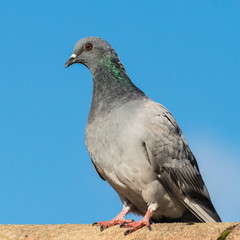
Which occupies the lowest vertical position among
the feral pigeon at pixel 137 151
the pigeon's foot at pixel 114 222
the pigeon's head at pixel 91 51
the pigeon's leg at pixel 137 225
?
the pigeon's leg at pixel 137 225

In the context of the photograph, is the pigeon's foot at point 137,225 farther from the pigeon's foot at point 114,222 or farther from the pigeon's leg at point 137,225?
the pigeon's foot at point 114,222

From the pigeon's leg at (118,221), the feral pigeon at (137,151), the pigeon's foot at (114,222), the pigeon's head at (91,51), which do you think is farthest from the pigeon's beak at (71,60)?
the pigeon's foot at (114,222)

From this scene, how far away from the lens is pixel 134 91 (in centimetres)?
1043

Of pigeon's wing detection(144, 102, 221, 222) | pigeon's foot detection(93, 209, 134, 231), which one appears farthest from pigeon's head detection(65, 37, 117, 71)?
pigeon's foot detection(93, 209, 134, 231)

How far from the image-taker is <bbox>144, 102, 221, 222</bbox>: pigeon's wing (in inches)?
383

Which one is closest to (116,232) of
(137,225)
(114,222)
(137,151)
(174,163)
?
(137,225)

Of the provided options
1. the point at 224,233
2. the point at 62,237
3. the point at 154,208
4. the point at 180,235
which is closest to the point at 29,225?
the point at 62,237

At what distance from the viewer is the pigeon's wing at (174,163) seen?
973 centimetres

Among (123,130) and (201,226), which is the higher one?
(123,130)

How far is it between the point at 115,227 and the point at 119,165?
1.15 m

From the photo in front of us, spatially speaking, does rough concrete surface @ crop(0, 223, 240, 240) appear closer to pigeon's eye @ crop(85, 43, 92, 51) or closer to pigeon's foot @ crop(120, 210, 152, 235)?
pigeon's foot @ crop(120, 210, 152, 235)

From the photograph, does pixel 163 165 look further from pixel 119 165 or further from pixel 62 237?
pixel 62 237

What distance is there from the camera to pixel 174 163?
10.1 meters

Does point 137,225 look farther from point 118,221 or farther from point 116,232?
point 118,221
